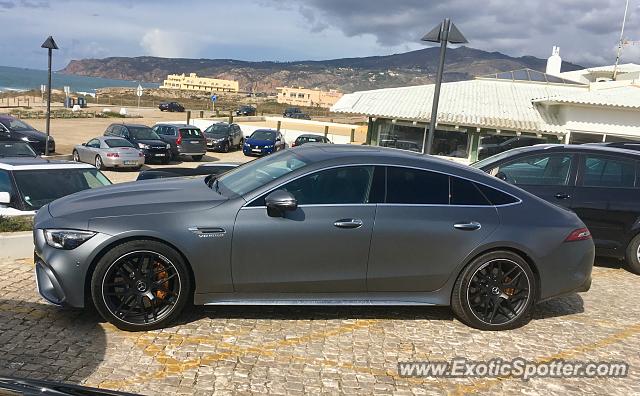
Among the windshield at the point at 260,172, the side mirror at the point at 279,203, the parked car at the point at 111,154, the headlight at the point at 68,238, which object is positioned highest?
the windshield at the point at 260,172

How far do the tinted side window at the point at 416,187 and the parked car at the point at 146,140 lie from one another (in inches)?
756

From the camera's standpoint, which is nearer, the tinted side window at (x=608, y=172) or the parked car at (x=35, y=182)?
the parked car at (x=35, y=182)

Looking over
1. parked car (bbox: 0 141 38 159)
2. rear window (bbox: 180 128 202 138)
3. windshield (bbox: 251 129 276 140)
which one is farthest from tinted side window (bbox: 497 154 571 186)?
windshield (bbox: 251 129 276 140)

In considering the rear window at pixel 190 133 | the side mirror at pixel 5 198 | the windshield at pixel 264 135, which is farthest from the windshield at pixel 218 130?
the side mirror at pixel 5 198

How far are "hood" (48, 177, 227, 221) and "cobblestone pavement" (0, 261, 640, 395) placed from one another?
91 cm

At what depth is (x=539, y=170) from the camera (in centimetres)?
758

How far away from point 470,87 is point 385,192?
20.2 metres

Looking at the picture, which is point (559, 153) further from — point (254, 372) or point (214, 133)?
point (214, 133)

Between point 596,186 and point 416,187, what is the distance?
371 cm

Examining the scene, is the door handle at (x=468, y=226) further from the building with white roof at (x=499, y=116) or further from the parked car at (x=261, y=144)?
the parked car at (x=261, y=144)

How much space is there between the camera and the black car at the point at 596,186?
730cm

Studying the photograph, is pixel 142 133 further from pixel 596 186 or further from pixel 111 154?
pixel 596 186

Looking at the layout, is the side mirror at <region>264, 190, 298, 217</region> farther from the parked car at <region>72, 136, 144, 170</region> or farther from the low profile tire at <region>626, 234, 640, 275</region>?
the parked car at <region>72, 136, 144, 170</region>

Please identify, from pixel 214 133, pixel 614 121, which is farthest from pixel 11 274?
pixel 214 133
